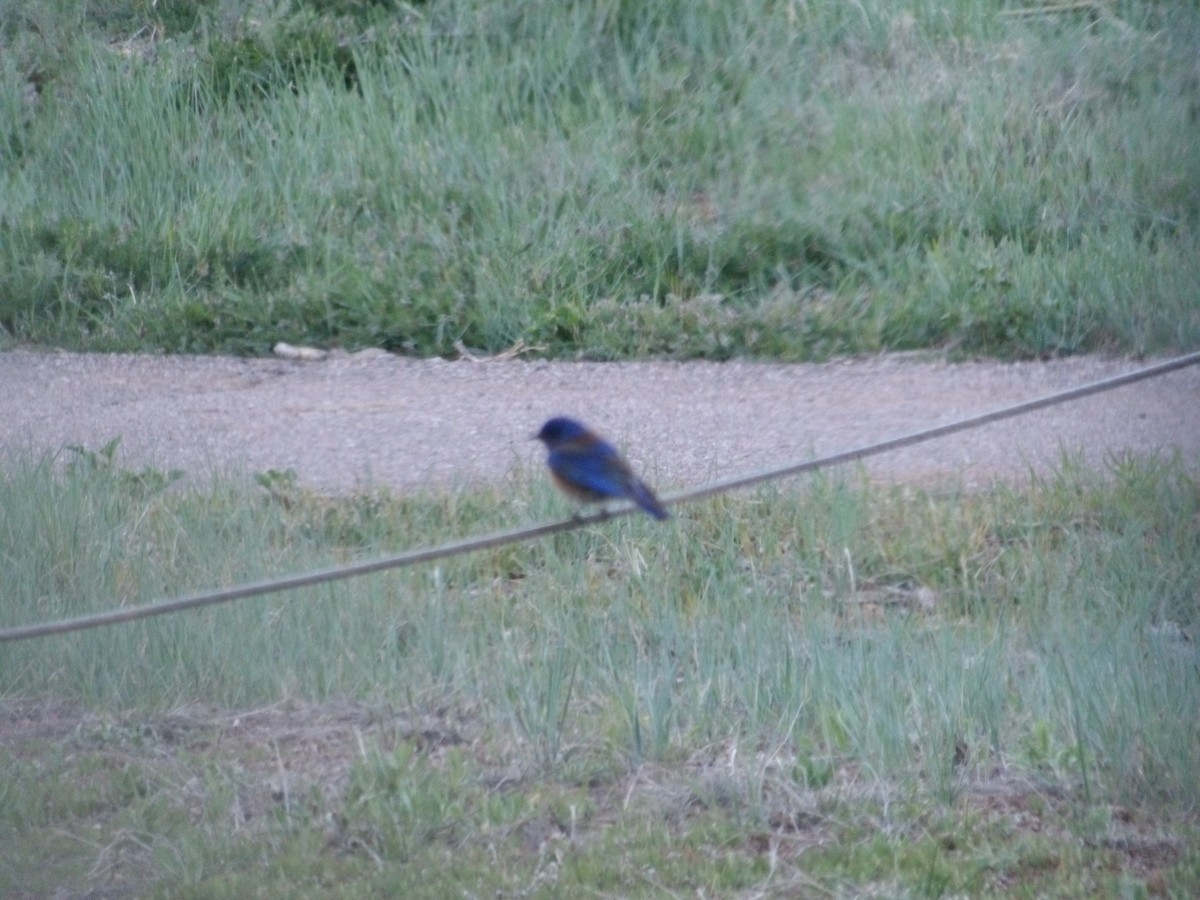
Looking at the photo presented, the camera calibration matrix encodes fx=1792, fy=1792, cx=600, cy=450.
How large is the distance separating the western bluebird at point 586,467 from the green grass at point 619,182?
4.14 meters

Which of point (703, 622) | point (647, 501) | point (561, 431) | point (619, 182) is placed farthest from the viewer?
point (619, 182)

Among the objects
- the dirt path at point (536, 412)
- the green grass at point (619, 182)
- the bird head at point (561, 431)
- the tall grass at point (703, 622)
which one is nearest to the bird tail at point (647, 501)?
the bird head at point (561, 431)

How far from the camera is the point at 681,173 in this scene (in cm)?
1013

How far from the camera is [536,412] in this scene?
8172 millimetres

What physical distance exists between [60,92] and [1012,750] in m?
8.52

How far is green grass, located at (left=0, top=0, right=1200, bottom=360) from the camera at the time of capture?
907 centimetres

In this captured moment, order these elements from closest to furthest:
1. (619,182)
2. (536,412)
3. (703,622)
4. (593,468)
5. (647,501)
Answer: (647,501), (593,468), (703,622), (536,412), (619,182)

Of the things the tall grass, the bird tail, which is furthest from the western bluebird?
the tall grass

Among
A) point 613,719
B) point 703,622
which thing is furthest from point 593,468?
point 703,622

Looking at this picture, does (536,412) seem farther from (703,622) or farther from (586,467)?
(586,467)

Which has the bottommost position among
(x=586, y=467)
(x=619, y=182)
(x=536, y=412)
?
(x=536, y=412)

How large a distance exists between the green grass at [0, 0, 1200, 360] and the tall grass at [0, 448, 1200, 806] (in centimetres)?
254

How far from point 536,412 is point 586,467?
137 inches

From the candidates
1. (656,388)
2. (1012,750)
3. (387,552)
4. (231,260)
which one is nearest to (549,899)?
(1012,750)
